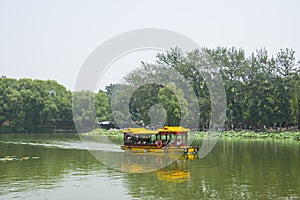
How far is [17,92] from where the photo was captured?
6825cm

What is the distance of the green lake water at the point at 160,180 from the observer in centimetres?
1456

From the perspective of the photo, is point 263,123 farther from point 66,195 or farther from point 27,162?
point 66,195

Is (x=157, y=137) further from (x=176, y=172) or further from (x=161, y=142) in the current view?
(x=176, y=172)

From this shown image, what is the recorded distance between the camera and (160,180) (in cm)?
1762

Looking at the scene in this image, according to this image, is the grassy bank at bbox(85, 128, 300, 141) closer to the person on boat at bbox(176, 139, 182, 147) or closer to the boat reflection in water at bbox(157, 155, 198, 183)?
the person on boat at bbox(176, 139, 182, 147)

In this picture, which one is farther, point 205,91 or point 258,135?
point 205,91

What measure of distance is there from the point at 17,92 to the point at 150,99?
2364 centimetres

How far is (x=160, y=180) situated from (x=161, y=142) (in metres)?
11.0

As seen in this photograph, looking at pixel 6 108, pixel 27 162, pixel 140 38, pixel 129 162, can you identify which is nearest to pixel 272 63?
pixel 140 38

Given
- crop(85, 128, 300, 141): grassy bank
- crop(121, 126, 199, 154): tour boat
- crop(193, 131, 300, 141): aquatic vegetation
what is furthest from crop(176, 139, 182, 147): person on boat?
crop(85, 128, 300, 141): grassy bank

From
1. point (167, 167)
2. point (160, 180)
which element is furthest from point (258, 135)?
point (160, 180)

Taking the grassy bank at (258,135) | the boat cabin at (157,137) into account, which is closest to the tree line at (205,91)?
the grassy bank at (258,135)

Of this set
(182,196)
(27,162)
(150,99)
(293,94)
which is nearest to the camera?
(182,196)

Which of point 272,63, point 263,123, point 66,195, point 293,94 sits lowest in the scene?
point 66,195
